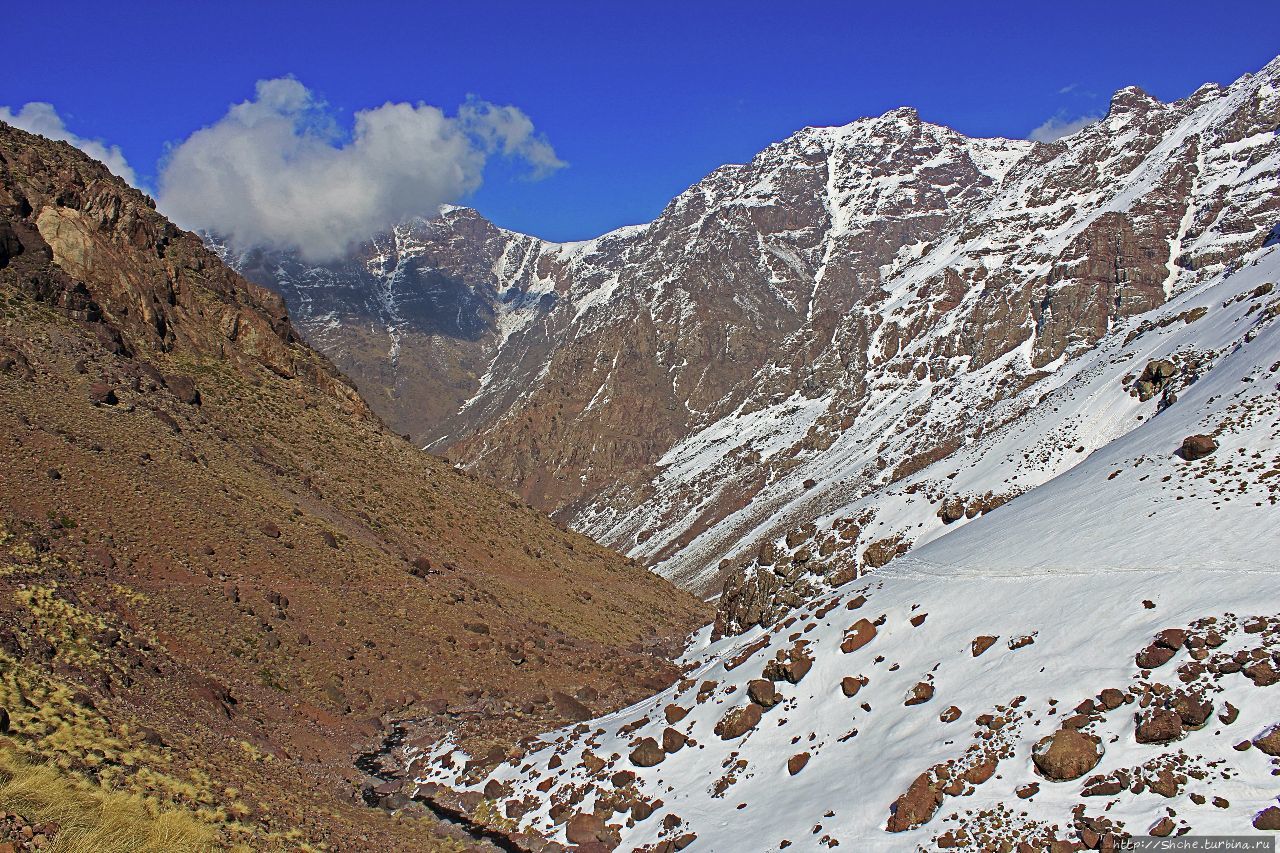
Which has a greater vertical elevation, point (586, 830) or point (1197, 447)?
point (1197, 447)

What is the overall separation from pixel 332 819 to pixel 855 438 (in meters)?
156

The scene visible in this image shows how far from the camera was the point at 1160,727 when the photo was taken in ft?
52.0

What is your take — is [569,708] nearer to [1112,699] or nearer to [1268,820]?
[1112,699]

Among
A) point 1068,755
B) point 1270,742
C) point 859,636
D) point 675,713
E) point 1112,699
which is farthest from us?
point 675,713

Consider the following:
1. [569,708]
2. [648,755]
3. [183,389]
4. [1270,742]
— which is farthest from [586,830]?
[183,389]

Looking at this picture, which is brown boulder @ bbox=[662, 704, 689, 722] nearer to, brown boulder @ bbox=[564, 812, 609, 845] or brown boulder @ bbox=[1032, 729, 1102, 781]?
brown boulder @ bbox=[564, 812, 609, 845]

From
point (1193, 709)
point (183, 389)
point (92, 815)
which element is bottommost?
point (1193, 709)

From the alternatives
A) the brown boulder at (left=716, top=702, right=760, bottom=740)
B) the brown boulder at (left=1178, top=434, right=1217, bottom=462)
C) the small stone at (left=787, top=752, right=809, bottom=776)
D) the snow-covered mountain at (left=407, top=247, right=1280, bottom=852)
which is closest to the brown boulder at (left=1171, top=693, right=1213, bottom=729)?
the snow-covered mountain at (left=407, top=247, right=1280, bottom=852)

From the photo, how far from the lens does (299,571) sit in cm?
3856

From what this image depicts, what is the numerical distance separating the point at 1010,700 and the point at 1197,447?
13111 millimetres

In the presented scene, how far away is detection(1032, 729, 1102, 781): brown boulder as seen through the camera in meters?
16.1

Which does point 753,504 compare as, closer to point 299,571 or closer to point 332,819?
point 299,571

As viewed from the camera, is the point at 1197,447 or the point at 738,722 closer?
the point at 738,722

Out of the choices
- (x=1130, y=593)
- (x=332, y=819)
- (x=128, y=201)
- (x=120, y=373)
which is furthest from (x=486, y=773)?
(x=128, y=201)
